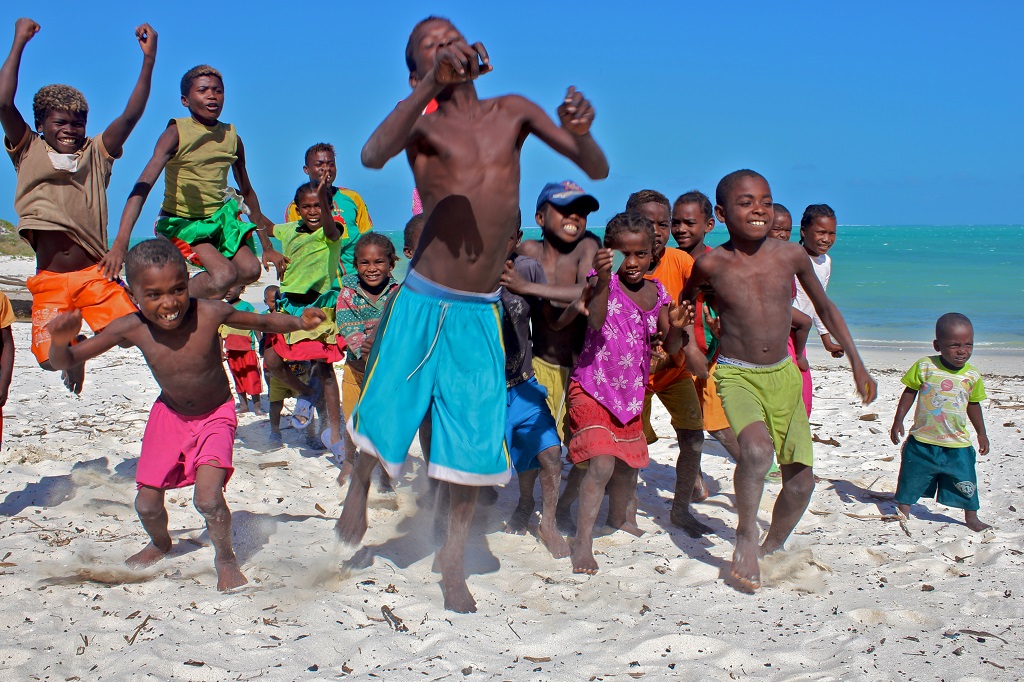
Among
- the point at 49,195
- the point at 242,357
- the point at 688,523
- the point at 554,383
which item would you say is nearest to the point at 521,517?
the point at 554,383

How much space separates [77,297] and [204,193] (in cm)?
111

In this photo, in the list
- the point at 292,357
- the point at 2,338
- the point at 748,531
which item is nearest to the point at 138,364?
the point at 292,357

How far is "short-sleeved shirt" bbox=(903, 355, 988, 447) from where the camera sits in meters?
5.46

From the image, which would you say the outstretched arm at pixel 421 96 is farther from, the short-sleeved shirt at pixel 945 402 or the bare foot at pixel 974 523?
the bare foot at pixel 974 523

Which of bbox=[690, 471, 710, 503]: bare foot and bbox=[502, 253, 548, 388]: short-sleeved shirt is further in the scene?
bbox=[690, 471, 710, 503]: bare foot

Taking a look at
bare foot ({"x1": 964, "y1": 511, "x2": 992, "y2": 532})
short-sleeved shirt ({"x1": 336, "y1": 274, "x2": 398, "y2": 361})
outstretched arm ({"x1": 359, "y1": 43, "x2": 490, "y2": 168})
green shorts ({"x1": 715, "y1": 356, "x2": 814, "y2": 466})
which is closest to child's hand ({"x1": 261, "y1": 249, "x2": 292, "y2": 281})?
short-sleeved shirt ({"x1": 336, "y1": 274, "x2": 398, "y2": 361})

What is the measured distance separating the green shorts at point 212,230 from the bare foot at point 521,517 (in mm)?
2541

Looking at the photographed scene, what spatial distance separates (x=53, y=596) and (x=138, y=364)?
634 centimetres

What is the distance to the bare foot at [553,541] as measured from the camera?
4.61m

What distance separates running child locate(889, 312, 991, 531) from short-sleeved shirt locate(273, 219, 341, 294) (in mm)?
4124

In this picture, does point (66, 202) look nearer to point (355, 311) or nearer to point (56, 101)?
point (56, 101)

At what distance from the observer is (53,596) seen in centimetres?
373

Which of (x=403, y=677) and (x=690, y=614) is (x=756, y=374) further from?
(x=403, y=677)

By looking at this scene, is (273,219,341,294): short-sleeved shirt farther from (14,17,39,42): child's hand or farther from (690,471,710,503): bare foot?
(690,471,710,503): bare foot
